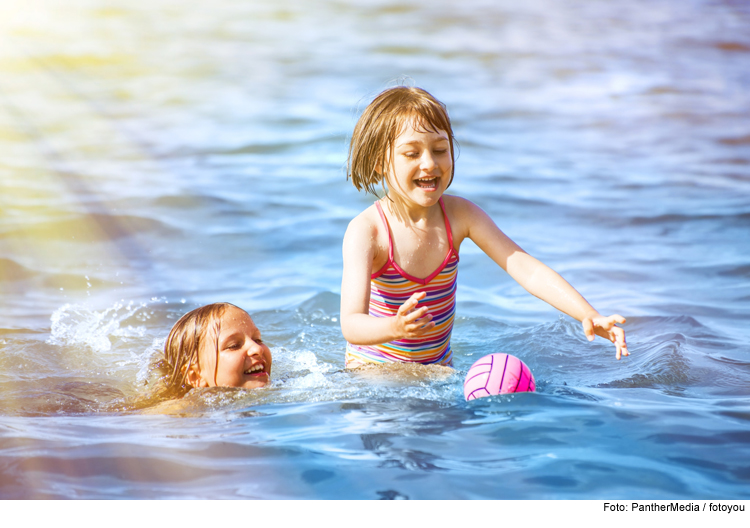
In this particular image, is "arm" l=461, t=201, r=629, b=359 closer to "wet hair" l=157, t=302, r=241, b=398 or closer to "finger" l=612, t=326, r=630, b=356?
"finger" l=612, t=326, r=630, b=356

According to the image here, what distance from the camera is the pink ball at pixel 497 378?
4008 millimetres

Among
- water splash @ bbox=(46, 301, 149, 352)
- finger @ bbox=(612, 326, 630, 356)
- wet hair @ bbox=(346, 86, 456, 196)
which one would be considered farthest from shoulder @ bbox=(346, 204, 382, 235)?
water splash @ bbox=(46, 301, 149, 352)

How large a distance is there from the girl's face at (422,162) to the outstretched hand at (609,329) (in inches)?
41.3

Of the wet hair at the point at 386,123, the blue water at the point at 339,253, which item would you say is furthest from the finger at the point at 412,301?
the wet hair at the point at 386,123

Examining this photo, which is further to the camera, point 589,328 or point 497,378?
point 497,378

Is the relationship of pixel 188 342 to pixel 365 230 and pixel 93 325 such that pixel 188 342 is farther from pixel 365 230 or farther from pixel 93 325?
pixel 93 325

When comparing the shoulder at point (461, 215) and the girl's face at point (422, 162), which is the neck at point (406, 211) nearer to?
the shoulder at point (461, 215)

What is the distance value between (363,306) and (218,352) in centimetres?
93

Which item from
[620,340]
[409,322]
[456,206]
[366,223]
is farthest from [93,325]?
[620,340]

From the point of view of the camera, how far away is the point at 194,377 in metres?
4.59

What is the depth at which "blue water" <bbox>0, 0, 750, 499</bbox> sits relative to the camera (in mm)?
3414

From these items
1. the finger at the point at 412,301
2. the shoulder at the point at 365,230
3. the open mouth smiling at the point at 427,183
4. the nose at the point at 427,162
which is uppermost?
the nose at the point at 427,162

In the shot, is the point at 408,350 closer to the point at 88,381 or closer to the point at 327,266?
the point at 88,381

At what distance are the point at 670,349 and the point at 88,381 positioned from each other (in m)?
3.86
